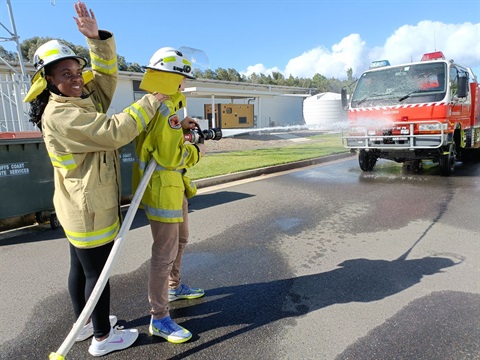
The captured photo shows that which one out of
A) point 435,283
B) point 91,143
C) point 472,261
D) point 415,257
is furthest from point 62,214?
point 472,261

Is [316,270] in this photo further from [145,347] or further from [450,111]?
[450,111]

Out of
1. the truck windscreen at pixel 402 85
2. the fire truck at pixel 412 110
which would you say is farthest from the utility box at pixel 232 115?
the fire truck at pixel 412 110

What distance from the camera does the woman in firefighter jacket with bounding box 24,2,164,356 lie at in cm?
198

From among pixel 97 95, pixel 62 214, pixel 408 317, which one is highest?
pixel 97 95

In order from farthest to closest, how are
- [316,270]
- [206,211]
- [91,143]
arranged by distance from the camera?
[206,211] → [316,270] → [91,143]

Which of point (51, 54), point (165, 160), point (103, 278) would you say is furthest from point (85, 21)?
point (103, 278)

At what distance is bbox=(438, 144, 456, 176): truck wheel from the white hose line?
7679 millimetres

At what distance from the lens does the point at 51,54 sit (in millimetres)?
2033

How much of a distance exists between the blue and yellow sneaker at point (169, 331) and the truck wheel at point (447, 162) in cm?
753

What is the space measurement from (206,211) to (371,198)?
3.07 metres

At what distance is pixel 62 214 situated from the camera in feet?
7.11

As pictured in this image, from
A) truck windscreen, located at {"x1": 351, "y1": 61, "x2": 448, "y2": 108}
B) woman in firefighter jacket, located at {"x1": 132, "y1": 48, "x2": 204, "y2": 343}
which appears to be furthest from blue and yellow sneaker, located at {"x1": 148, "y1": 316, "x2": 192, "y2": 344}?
truck windscreen, located at {"x1": 351, "y1": 61, "x2": 448, "y2": 108}

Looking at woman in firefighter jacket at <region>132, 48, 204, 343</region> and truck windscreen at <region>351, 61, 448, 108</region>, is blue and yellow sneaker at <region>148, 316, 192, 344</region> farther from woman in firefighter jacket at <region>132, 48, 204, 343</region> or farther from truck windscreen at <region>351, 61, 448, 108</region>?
truck windscreen at <region>351, 61, 448, 108</region>

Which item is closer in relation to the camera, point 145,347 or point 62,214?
point 62,214
